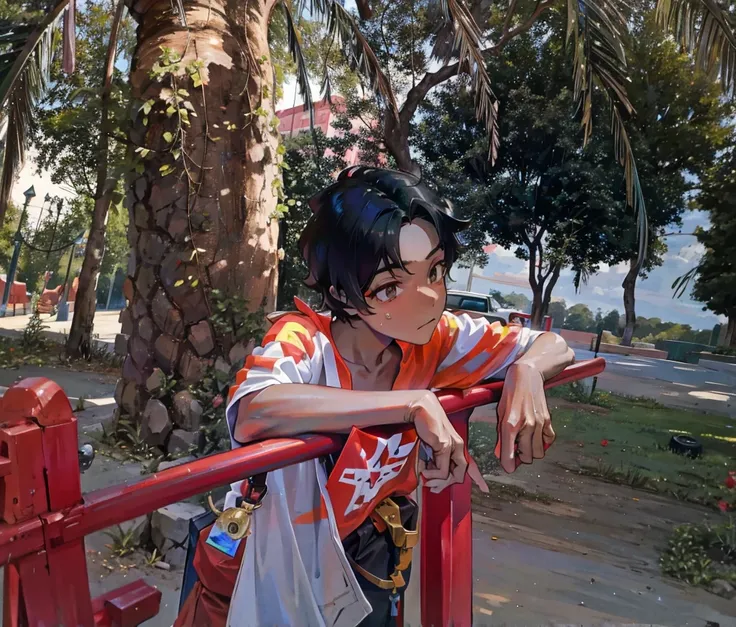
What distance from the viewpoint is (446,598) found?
979 millimetres

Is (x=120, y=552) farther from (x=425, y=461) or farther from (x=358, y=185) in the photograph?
(x=358, y=185)

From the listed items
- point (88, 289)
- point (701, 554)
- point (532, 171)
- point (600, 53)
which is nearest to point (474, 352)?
point (600, 53)

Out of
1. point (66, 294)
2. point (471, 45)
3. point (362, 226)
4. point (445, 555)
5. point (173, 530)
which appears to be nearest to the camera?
point (362, 226)

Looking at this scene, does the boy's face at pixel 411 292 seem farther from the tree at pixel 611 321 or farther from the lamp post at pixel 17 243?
the lamp post at pixel 17 243

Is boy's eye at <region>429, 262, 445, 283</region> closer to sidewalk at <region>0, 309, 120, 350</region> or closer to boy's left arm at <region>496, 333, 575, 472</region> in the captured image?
boy's left arm at <region>496, 333, 575, 472</region>

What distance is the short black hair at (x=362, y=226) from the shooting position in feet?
2.75

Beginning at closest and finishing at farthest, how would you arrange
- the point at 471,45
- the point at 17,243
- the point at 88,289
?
the point at 471,45 < the point at 17,243 < the point at 88,289

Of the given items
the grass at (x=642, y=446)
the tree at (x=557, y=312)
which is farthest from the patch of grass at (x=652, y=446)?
the tree at (x=557, y=312)

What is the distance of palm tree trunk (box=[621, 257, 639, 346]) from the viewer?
3293 mm

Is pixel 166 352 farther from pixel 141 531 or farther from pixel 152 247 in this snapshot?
pixel 141 531

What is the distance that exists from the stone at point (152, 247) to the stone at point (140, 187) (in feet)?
0.54

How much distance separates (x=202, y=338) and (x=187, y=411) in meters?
0.33

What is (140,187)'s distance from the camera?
2385 mm

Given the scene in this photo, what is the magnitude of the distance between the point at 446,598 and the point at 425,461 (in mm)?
259
